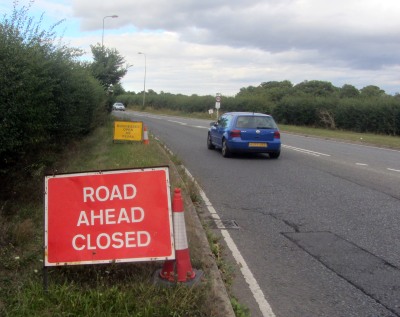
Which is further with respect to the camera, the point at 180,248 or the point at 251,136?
the point at 251,136

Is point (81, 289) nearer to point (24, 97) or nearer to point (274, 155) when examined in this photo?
point (24, 97)

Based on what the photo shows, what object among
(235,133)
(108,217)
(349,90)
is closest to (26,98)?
(108,217)

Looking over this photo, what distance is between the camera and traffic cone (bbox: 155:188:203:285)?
4.45 metres

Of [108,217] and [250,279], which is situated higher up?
[108,217]

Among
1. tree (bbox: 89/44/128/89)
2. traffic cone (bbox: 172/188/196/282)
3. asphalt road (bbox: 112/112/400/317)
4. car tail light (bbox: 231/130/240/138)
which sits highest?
tree (bbox: 89/44/128/89)

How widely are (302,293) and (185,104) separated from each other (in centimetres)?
7955

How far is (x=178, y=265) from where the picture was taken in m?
4.48

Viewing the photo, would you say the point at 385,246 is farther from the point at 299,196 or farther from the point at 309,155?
the point at 309,155

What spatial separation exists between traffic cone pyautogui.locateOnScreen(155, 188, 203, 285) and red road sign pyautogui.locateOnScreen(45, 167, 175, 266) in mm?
135

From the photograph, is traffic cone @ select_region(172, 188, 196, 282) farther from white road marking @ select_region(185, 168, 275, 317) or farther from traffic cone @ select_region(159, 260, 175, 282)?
white road marking @ select_region(185, 168, 275, 317)

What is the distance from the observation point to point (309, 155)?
17.2m

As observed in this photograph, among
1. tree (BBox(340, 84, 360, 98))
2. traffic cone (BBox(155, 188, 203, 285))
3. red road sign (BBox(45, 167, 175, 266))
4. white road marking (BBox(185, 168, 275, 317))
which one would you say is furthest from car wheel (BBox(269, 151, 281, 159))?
tree (BBox(340, 84, 360, 98))

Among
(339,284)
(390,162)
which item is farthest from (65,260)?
(390,162)

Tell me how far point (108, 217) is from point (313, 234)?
3386 millimetres
